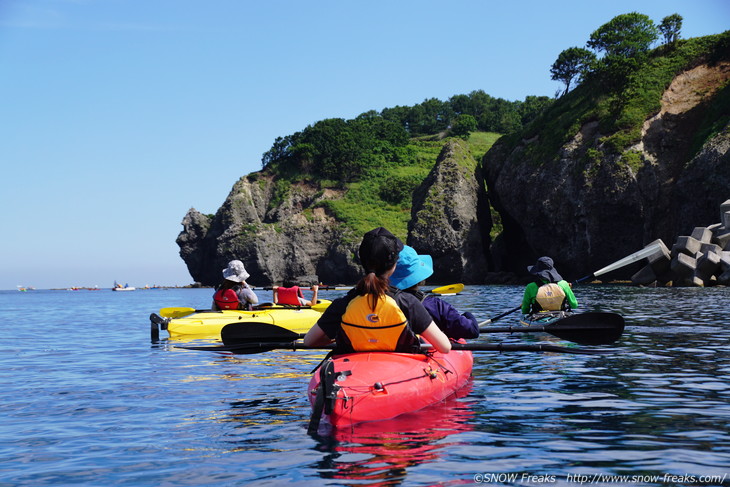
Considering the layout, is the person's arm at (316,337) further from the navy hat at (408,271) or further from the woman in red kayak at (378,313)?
the navy hat at (408,271)

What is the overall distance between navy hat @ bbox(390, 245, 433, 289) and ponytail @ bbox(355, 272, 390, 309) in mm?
714

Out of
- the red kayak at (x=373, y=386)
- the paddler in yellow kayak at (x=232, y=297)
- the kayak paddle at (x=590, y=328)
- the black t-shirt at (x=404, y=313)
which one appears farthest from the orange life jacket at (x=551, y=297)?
the black t-shirt at (x=404, y=313)

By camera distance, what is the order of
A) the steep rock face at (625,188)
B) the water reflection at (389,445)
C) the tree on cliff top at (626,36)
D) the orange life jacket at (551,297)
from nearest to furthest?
the water reflection at (389,445)
the orange life jacket at (551,297)
the steep rock face at (625,188)
the tree on cliff top at (626,36)

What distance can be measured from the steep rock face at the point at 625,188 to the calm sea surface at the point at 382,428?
1681 inches

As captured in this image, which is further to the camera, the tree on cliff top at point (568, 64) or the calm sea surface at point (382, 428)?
the tree on cliff top at point (568, 64)

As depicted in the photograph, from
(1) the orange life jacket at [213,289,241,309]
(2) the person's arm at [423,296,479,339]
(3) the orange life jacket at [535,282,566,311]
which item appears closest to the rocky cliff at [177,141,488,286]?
(1) the orange life jacket at [213,289,241,309]

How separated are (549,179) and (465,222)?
38.5 feet

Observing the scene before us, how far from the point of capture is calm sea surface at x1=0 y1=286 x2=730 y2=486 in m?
5.06

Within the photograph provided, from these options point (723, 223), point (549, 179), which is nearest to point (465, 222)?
point (549, 179)

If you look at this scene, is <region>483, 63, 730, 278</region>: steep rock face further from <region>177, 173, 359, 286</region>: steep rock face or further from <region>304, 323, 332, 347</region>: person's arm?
<region>304, 323, 332, 347</region>: person's arm

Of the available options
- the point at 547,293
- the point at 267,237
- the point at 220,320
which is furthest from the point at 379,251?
the point at 267,237

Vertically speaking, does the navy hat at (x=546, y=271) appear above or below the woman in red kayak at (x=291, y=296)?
above

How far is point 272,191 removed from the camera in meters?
106

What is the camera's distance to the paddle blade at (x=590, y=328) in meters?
8.91
